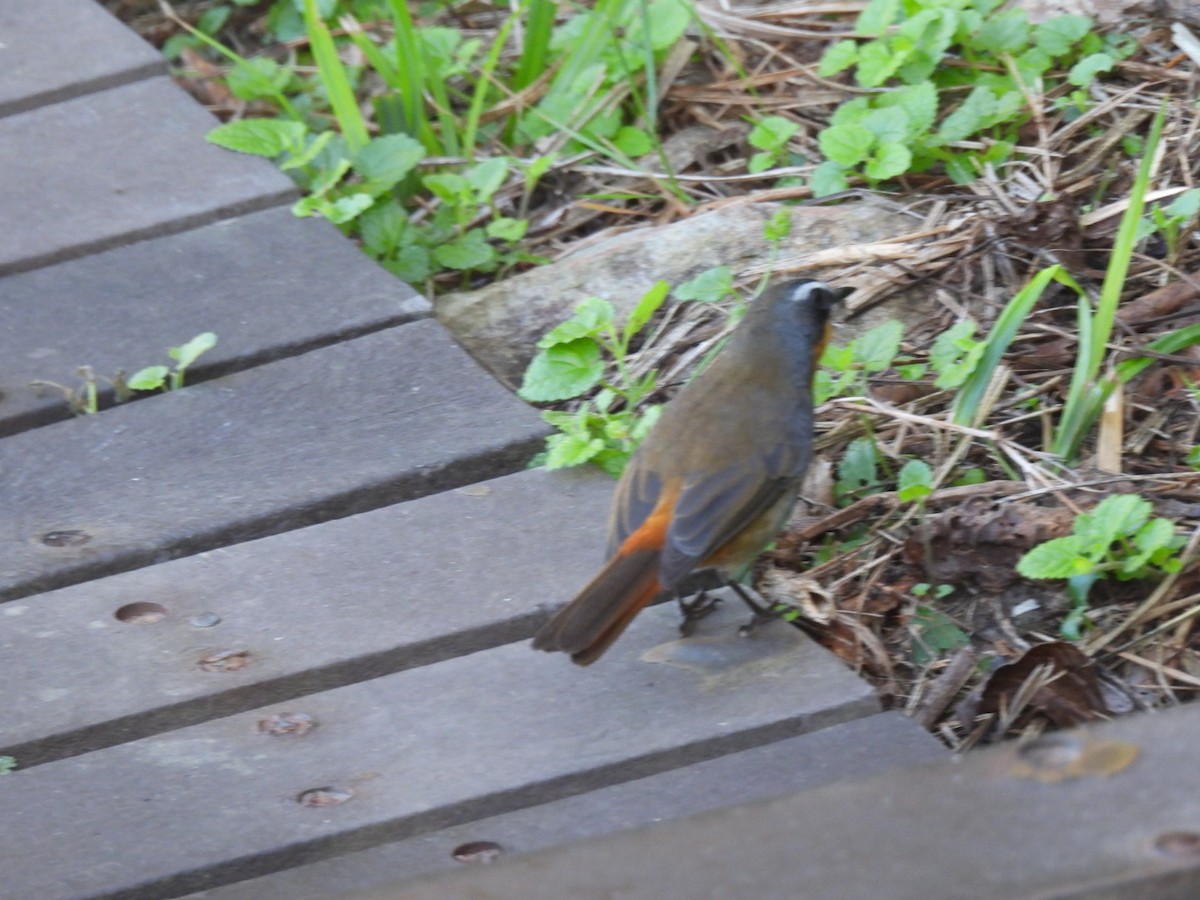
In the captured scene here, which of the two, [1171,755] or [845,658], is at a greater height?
[1171,755]

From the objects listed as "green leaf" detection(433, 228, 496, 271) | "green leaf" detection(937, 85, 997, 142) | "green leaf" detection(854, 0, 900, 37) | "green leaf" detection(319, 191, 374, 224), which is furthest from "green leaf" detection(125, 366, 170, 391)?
"green leaf" detection(854, 0, 900, 37)

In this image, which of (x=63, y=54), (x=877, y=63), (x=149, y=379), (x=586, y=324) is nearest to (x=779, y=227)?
(x=586, y=324)

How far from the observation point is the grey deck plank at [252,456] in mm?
3223

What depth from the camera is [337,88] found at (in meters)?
4.58

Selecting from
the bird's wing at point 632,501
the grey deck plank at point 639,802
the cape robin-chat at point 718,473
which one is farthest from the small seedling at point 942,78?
the grey deck plank at point 639,802

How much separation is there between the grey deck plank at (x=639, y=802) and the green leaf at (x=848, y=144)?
194 centimetres

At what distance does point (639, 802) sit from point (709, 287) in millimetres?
1628

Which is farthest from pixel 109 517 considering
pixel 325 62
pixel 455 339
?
pixel 325 62

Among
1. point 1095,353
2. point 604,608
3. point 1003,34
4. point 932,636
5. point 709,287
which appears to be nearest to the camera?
point 604,608

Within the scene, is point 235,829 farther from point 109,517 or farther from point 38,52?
point 38,52

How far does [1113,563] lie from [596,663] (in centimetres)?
95

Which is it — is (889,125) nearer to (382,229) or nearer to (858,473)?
(858,473)

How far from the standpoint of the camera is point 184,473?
338 cm

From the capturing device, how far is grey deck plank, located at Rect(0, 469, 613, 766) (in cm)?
280
